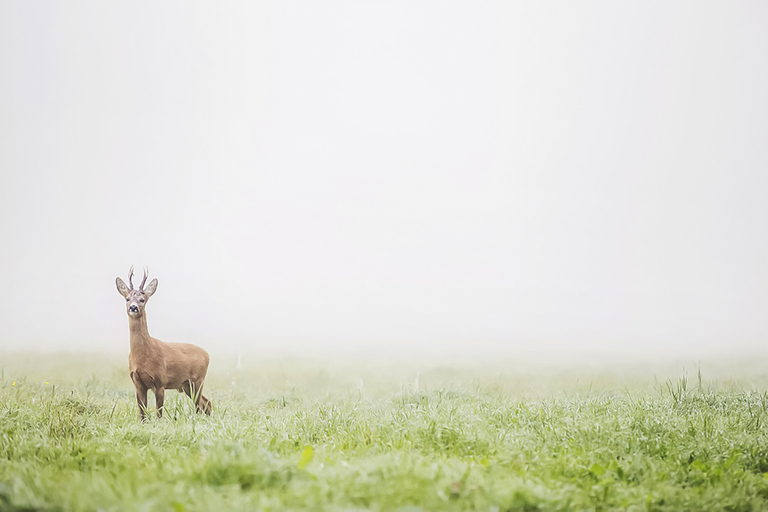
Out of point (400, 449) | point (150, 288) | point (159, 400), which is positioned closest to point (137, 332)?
point (150, 288)

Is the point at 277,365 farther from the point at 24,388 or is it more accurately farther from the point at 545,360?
the point at 545,360

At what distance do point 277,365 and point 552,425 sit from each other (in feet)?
22.4

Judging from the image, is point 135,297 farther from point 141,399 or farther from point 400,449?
point 400,449

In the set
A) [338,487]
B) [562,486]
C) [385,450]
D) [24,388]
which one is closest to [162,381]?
[24,388]

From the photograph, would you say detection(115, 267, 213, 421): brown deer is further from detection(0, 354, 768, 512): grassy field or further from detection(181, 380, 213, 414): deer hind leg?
detection(0, 354, 768, 512): grassy field

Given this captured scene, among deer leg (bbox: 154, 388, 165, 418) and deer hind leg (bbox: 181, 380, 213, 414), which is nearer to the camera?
deer leg (bbox: 154, 388, 165, 418)

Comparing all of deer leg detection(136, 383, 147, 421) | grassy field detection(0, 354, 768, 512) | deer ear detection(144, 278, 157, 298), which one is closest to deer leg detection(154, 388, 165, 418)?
deer leg detection(136, 383, 147, 421)

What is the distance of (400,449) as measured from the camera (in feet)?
16.7

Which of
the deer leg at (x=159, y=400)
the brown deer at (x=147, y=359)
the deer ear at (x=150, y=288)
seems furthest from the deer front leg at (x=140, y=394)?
the deer ear at (x=150, y=288)

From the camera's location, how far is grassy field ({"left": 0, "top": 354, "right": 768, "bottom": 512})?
354cm

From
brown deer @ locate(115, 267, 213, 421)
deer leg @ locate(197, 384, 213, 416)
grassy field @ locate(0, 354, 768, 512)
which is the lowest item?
deer leg @ locate(197, 384, 213, 416)

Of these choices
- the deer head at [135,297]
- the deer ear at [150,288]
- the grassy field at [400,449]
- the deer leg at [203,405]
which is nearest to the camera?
the grassy field at [400,449]

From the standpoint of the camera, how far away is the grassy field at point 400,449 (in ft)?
11.6

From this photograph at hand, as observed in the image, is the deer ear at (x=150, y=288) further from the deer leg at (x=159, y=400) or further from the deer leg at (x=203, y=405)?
the deer leg at (x=203, y=405)
